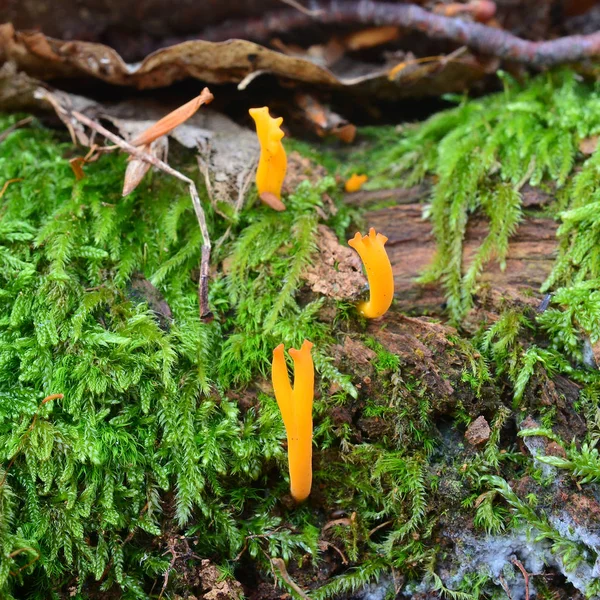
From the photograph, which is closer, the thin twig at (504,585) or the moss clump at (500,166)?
the thin twig at (504,585)

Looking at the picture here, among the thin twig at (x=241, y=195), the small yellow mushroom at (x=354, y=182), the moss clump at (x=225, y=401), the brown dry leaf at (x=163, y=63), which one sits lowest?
the moss clump at (x=225, y=401)

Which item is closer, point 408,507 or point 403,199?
point 408,507

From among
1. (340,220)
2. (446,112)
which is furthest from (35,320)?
(446,112)

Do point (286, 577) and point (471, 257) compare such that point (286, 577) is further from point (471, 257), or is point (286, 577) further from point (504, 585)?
point (471, 257)

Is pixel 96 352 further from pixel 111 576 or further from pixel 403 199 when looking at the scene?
pixel 403 199

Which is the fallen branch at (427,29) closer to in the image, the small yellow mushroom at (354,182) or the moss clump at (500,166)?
the moss clump at (500,166)

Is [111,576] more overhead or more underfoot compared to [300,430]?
more underfoot

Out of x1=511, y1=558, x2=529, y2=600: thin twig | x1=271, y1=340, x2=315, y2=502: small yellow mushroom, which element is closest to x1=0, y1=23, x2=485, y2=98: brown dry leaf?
x1=271, y1=340, x2=315, y2=502: small yellow mushroom

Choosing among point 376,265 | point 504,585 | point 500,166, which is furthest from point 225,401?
point 500,166

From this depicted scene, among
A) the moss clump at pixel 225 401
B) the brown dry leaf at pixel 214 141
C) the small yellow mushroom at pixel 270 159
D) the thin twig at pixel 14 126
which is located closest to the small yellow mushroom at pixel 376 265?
the moss clump at pixel 225 401
